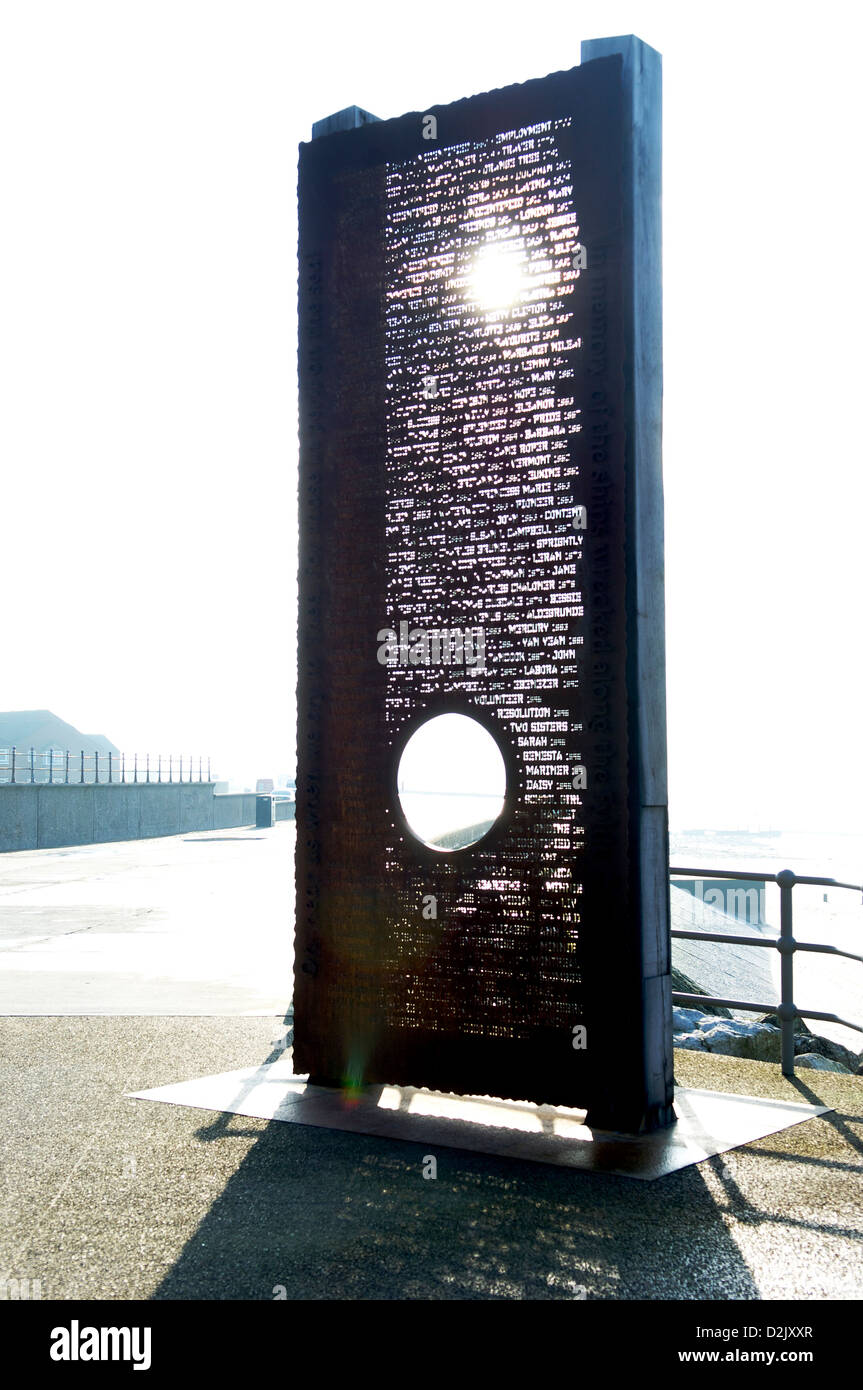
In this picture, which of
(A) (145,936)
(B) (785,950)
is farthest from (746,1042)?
(A) (145,936)

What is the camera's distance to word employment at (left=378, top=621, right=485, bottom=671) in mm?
5766

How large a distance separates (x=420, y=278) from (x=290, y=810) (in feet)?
156

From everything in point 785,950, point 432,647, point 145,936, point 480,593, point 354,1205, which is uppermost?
point 480,593

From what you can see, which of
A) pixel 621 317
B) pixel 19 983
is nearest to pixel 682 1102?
pixel 621 317

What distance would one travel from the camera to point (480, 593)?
5.77m

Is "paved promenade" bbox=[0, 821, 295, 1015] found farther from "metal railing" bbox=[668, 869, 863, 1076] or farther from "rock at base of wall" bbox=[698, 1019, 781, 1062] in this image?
"metal railing" bbox=[668, 869, 863, 1076]

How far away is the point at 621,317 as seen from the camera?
17.8ft

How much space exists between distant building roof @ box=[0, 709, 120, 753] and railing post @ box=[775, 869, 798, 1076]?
6340 centimetres

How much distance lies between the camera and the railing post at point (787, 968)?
20.7 feet

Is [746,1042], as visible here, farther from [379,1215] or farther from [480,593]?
[379,1215]
